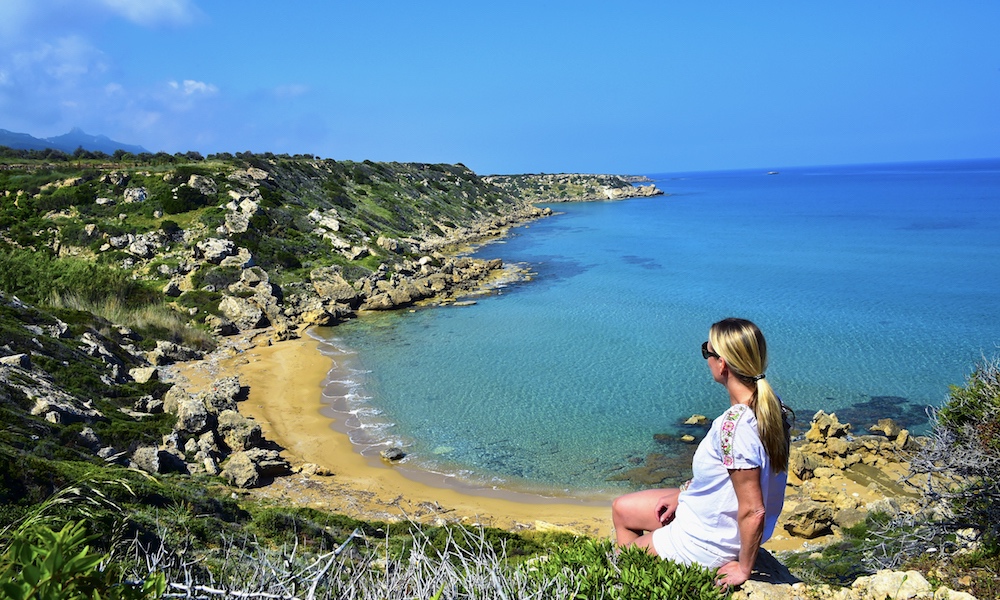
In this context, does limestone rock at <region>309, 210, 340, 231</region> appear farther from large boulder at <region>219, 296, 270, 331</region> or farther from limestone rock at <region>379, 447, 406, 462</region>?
limestone rock at <region>379, 447, 406, 462</region>

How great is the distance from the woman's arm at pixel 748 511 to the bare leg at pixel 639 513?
2.01ft

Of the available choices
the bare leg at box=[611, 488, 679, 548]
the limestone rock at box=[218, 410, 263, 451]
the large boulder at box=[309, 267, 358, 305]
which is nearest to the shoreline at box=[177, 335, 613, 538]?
the limestone rock at box=[218, 410, 263, 451]

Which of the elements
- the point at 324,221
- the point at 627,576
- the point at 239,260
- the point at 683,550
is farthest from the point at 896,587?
the point at 324,221

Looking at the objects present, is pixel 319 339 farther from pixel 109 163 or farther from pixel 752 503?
pixel 109 163

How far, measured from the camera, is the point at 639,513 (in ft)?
14.4

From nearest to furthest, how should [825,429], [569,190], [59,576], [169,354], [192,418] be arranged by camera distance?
[59,576] → [825,429] → [192,418] → [169,354] → [569,190]

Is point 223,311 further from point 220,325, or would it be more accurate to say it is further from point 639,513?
point 639,513

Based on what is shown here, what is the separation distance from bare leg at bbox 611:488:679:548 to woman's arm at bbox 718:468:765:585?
2.01 feet

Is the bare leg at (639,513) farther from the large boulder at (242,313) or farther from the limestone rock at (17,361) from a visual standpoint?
the large boulder at (242,313)

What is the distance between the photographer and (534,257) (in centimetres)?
4862

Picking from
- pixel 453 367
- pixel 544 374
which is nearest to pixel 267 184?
pixel 453 367

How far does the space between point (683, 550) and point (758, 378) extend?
1.17 m

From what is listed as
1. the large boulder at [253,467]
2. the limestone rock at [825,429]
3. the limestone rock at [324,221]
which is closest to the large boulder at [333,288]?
the limestone rock at [324,221]

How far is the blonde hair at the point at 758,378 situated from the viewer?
142 inches
